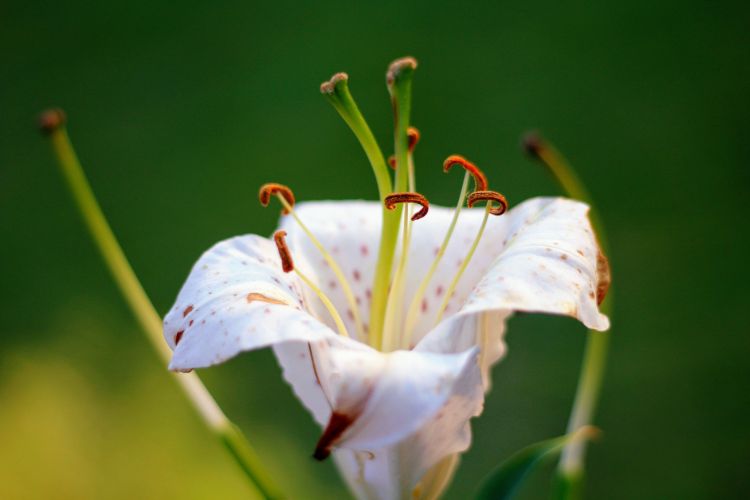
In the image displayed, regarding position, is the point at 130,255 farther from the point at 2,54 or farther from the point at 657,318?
the point at 657,318

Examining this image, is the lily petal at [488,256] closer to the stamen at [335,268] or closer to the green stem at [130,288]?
the stamen at [335,268]

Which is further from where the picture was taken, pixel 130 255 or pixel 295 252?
pixel 130 255

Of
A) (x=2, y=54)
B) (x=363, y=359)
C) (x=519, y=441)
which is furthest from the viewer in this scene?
(x=2, y=54)

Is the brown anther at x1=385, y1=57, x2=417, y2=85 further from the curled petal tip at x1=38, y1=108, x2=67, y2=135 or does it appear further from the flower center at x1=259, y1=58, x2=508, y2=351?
the curled petal tip at x1=38, y1=108, x2=67, y2=135

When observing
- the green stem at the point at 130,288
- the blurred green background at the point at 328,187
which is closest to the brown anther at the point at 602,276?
the green stem at the point at 130,288

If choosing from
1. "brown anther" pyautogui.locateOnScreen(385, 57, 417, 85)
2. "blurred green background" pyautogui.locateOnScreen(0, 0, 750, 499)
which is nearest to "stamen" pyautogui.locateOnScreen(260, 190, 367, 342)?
"brown anther" pyautogui.locateOnScreen(385, 57, 417, 85)

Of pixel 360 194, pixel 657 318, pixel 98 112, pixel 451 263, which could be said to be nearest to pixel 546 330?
pixel 657 318
